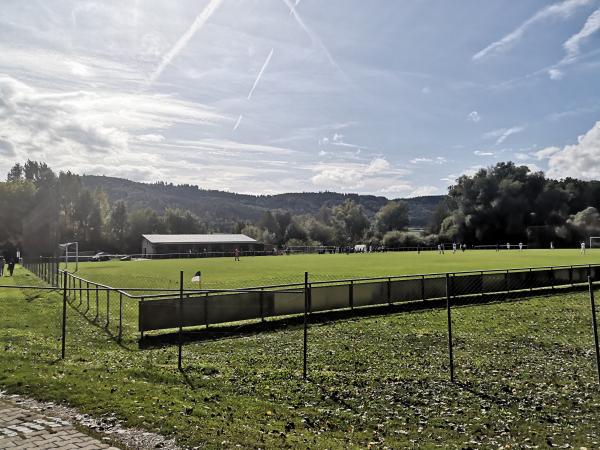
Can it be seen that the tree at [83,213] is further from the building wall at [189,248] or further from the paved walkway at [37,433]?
the paved walkway at [37,433]

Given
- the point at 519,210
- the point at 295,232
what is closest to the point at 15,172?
the point at 295,232

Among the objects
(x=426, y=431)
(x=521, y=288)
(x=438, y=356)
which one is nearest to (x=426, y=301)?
(x=521, y=288)

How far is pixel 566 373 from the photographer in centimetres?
1149

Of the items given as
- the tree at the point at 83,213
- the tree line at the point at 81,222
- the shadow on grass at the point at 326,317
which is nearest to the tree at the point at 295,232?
the tree line at the point at 81,222

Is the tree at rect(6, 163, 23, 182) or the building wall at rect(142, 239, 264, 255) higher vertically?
the tree at rect(6, 163, 23, 182)

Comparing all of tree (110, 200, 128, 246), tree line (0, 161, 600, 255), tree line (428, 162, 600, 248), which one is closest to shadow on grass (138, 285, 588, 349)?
tree line (0, 161, 600, 255)

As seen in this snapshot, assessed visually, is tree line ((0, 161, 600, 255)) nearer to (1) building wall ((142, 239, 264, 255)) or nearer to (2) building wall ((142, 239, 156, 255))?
(2) building wall ((142, 239, 156, 255))

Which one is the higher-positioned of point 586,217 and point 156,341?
point 586,217

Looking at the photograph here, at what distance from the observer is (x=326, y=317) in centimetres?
2181

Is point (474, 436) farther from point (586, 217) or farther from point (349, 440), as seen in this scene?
point (586, 217)

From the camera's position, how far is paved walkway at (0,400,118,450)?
21.7 feet

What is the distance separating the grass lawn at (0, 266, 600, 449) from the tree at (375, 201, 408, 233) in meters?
164

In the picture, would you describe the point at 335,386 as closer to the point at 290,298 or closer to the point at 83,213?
the point at 290,298

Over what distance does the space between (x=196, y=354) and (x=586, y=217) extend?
401 feet
